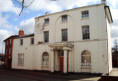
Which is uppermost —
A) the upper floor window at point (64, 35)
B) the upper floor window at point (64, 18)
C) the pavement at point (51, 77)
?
the upper floor window at point (64, 18)

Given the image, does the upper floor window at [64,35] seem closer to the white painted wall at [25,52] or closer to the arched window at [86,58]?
the arched window at [86,58]

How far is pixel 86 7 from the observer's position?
2186 cm

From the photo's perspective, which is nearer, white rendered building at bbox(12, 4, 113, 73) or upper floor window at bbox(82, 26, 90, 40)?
white rendered building at bbox(12, 4, 113, 73)

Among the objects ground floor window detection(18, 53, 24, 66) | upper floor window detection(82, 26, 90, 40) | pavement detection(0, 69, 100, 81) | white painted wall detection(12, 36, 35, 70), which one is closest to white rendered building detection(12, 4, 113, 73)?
upper floor window detection(82, 26, 90, 40)

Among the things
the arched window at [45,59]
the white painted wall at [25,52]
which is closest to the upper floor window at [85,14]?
the arched window at [45,59]

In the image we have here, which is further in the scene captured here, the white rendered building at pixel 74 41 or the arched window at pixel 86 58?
the arched window at pixel 86 58

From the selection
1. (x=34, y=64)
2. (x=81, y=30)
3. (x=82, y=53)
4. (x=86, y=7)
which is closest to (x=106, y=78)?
(x=82, y=53)

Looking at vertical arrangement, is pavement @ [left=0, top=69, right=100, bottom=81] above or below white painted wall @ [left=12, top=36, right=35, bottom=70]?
below

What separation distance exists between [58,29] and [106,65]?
9812 mm

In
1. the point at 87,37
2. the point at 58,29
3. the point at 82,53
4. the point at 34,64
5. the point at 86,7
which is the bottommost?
the point at 34,64

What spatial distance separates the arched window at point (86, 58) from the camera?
815 inches

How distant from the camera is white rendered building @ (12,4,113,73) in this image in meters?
20.1

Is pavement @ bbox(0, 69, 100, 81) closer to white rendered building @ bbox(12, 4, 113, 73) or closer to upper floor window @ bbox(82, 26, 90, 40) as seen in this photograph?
white rendered building @ bbox(12, 4, 113, 73)

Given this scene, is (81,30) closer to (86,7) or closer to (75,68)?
(86,7)
